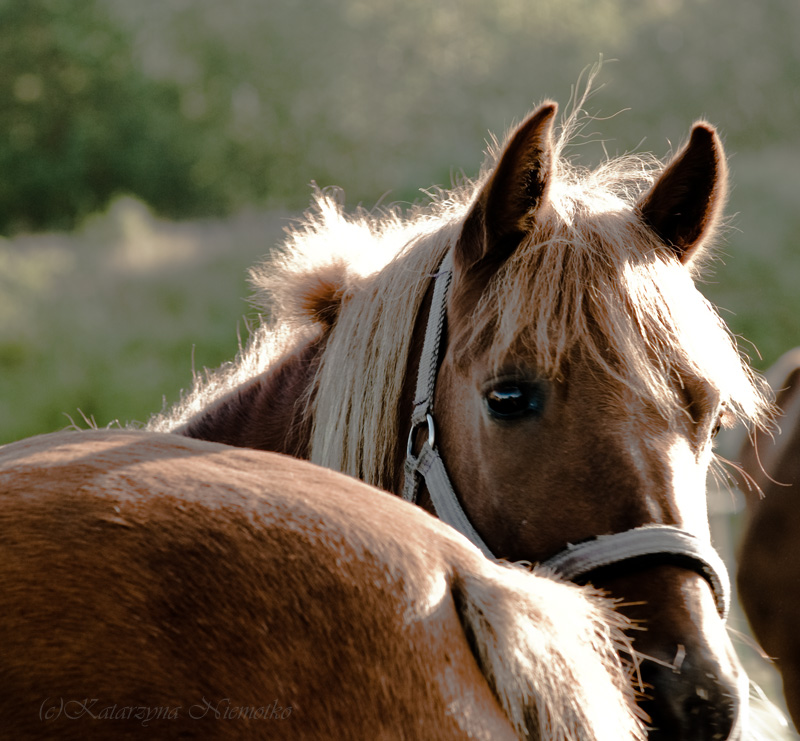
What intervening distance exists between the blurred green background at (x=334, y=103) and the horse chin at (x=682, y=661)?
770 centimetres

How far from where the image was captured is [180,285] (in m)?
7.92

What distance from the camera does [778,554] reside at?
244cm

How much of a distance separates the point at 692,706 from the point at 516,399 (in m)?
0.48

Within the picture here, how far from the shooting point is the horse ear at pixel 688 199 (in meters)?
1.22

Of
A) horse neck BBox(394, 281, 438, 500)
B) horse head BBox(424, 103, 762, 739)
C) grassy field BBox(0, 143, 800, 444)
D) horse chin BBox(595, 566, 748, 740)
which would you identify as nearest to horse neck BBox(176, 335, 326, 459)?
horse neck BBox(394, 281, 438, 500)

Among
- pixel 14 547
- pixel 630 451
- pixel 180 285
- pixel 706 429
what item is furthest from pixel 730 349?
pixel 180 285

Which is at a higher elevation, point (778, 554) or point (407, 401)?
point (407, 401)

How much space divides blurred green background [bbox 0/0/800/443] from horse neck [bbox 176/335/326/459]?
689 centimetres

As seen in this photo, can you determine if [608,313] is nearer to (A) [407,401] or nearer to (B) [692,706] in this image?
(A) [407,401]

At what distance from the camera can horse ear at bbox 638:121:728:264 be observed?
122 cm

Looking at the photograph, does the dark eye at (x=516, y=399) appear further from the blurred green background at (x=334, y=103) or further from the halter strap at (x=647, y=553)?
the blurred green background at (x=334, y=103)

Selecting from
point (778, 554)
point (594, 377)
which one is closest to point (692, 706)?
point (594, 377)

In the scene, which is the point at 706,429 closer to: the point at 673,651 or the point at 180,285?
the point at 673,651

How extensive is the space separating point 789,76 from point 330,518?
1633 cm
